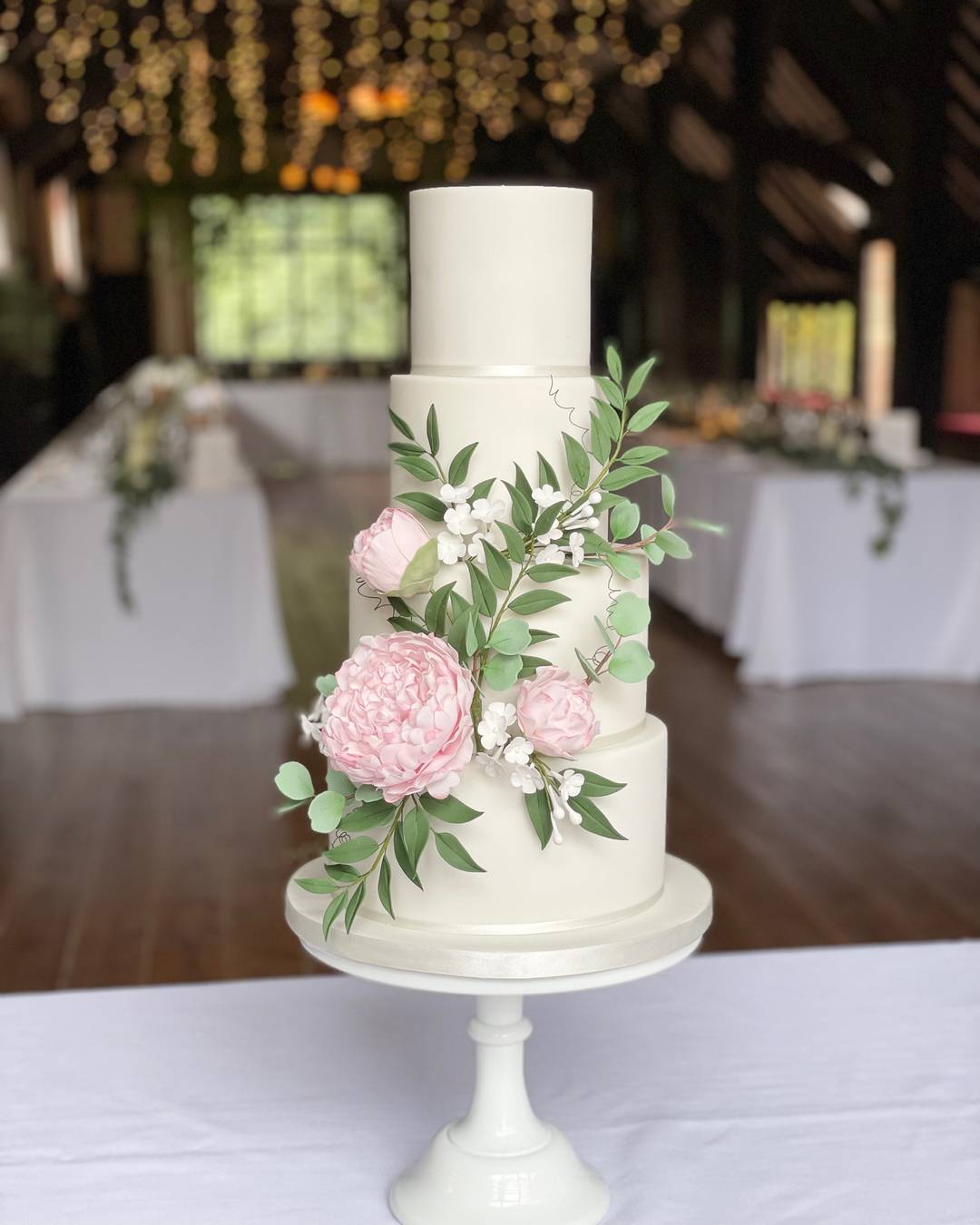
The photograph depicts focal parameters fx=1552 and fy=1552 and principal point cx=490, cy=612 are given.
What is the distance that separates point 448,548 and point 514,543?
0.04 meters

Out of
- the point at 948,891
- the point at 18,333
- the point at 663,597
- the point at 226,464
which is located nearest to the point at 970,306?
the point at 663,597

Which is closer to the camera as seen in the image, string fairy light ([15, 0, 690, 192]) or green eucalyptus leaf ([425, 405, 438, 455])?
green eucalyptus leaf ([425, 405, 438, 455])

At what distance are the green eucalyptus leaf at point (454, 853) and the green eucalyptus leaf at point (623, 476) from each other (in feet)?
0.86

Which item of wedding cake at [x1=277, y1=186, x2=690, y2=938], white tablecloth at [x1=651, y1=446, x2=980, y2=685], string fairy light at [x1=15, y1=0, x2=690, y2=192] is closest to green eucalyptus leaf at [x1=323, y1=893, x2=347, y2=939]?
wedding cake at [x1=277, y1=186, x2=690, y2=938]

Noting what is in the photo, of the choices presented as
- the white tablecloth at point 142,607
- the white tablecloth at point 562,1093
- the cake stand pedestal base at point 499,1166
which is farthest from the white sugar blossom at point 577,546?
the white tablecloth at point 142,607

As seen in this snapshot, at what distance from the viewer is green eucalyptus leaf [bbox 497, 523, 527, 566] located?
103 cm

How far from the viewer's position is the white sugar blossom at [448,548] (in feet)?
3.42

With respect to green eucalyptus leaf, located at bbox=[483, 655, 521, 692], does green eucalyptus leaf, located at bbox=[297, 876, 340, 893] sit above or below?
below

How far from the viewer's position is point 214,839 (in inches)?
156

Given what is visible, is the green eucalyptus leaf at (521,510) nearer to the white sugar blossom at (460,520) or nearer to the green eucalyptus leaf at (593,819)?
Result: the white sugar blossom at (460,520)

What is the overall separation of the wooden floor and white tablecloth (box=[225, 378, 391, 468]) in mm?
9206

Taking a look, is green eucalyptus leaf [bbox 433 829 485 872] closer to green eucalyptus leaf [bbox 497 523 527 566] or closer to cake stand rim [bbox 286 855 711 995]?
cake stand rim [bbox 286 855 711 995]

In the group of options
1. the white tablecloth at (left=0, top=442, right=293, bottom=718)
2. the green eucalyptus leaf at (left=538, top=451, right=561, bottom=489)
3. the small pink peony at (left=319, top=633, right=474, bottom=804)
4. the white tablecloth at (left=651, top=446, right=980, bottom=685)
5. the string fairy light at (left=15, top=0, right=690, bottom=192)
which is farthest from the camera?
the string fairy light at (left=15, top=0, right=690, bottom=192)

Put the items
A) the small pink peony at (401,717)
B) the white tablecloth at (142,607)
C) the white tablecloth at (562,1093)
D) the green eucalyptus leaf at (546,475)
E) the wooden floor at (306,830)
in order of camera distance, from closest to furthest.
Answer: the small pink peony at (401,717) < the green eucalyptus leaf at (546,475) < the white tablecloth at (562,1093) < the wooden floor at (306,830) < the white tablecloth at (142,607)
